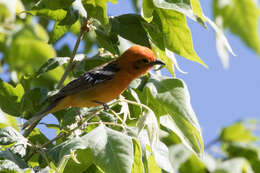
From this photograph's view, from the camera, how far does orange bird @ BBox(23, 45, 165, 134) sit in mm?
4586

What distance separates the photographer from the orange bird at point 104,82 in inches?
A: 181

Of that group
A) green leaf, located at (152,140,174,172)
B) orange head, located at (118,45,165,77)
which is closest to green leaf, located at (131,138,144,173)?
green leaf, located at (152,140,174,172)

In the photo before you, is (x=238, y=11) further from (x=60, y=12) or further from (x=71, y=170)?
(x=60, y=12)

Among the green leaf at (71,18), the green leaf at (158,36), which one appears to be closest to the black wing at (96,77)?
the green leaf at (71,18)

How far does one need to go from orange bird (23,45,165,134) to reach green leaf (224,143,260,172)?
1.95m

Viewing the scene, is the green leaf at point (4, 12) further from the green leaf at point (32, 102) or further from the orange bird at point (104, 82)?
the orange bird at point (104, 82)

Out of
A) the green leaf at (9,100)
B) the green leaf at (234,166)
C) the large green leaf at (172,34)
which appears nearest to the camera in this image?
the green leaf at (234,166)

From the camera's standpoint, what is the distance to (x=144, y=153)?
8.34 ft

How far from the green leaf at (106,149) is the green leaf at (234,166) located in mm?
511

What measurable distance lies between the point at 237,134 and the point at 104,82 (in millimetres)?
2876

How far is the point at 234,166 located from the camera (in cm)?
221

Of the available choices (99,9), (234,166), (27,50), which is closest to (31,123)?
(99,9)

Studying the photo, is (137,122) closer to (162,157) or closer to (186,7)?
(162,157)

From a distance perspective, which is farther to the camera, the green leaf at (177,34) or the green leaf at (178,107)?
the green leaf at (177,34)
